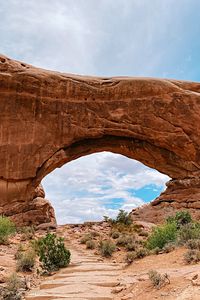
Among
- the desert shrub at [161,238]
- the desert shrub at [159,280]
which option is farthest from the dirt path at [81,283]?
the desert shrub at [161,238]

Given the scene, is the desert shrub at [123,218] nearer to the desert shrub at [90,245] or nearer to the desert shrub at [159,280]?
the desert shrub at [90,245]

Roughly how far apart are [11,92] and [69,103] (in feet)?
12.3

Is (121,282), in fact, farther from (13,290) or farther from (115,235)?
(115,235)

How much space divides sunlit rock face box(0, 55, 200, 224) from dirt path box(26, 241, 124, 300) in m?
14.0

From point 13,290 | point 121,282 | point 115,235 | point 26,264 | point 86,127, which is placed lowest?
point 13,290

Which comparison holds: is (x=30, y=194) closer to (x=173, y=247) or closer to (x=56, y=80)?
(x=56, y=80)

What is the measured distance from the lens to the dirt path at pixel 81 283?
7227 mm

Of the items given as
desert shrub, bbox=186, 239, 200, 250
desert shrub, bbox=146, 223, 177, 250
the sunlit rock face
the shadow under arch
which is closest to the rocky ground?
desert shrub, bbox=186, 239, 200, 250

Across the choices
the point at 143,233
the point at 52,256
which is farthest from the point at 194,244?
the point at 143,233

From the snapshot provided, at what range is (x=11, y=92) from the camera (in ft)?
80.5

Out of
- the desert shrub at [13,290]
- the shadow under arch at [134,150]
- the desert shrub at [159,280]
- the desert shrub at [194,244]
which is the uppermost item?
the shadow under arch at [134,150]

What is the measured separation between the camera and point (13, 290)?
7.72 m

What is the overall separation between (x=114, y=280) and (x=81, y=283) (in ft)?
2.31

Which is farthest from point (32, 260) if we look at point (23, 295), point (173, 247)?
point (173, 247)
